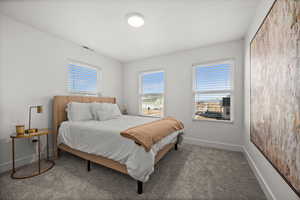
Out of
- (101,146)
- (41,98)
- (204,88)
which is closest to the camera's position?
(101,146)

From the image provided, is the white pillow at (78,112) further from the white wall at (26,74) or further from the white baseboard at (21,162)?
the white baseboard at (21,162)

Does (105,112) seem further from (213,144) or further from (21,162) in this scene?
(213,144)

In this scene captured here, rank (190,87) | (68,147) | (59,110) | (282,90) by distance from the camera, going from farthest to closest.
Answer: (190,87), (59,110), (68,147), (282,90)

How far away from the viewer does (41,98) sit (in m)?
2.27

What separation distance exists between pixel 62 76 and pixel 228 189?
11.8 ft

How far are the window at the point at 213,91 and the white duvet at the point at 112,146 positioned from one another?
5.56 feet

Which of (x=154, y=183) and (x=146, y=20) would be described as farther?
(x=146, y=20)

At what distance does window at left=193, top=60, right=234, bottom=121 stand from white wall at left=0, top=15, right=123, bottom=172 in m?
3.27

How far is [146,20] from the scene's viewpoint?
2.01 metres

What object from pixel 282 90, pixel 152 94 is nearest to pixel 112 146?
pixel 282 90

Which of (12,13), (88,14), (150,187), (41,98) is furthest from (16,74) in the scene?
(150,187)

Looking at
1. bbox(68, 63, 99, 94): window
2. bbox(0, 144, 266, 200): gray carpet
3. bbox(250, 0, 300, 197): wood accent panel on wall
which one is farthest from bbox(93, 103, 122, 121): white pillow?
bbox(250, 0, 300, 197): wood accent panel on wall

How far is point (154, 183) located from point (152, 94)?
262 cm

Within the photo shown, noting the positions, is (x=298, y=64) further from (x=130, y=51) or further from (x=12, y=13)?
(x=12, y=13)
